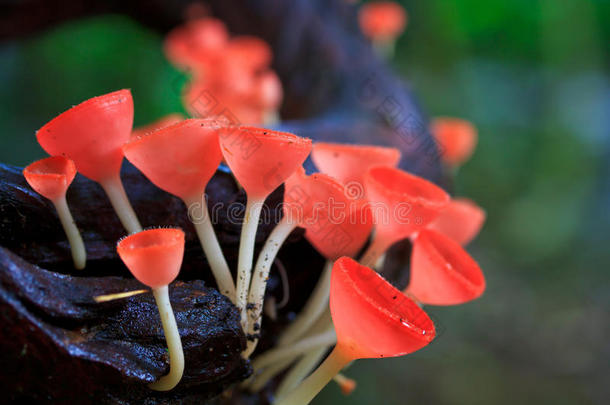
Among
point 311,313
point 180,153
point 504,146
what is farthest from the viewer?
point 504,146

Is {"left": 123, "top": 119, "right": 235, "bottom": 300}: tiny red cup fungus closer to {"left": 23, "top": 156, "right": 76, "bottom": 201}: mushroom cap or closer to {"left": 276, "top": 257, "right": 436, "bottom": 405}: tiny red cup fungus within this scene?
{"left": 23, "top": 156, "right": 76, "bottom": 201}: mushroom cap

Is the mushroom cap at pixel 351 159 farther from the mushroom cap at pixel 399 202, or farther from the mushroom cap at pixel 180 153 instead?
the mushroom cap at pixel 180 153


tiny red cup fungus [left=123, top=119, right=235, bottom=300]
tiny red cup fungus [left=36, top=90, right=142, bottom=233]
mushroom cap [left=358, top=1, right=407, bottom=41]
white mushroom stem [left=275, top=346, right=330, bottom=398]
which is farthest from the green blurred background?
tiny red cup fungus [left=36, top=90, right=142, bottom=233]

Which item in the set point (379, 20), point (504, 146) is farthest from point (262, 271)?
point (504, 146)

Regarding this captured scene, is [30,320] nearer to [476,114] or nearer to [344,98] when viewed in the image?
[344,98]

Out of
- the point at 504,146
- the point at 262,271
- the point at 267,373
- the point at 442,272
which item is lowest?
the point at 504,146

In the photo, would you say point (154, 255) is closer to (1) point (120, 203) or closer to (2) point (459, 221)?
(1) point (120, 203)

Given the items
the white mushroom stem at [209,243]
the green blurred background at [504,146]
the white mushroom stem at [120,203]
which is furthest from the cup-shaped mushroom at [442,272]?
the green blurred background at [504,146]
